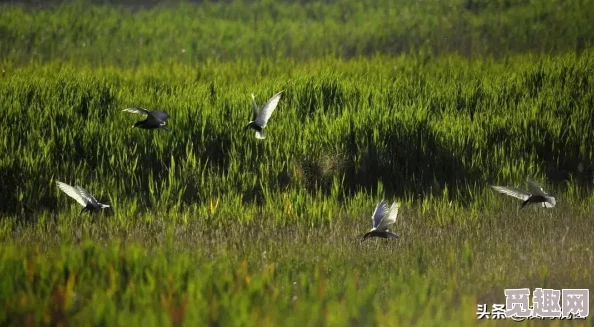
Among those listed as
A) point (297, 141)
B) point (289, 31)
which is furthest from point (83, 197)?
point (289, 31)

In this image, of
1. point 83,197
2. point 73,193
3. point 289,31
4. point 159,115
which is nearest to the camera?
point 73,193

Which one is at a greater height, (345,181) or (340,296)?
(340,296)

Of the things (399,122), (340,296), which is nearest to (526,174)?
(399,122)

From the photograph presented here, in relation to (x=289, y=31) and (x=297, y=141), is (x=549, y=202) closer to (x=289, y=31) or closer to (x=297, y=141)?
(x=297, y=141)

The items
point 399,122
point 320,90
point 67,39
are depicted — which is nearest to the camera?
point 399,122

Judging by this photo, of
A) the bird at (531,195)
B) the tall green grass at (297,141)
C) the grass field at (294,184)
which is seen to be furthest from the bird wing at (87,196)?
the bird at (531,195)

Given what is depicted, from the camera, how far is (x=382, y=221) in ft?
13.4

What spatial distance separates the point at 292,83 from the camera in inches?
287

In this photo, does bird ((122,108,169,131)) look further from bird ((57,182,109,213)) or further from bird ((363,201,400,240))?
bird ((363,201,400,240))

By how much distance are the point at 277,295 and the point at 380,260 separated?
2.52 feet

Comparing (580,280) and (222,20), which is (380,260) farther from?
(222,20)

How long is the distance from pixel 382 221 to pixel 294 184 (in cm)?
147

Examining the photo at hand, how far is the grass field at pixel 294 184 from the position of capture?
3.35 meters

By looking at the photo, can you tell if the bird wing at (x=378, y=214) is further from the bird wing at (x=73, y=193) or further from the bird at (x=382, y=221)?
the bird wing at (x=73, y=193)
